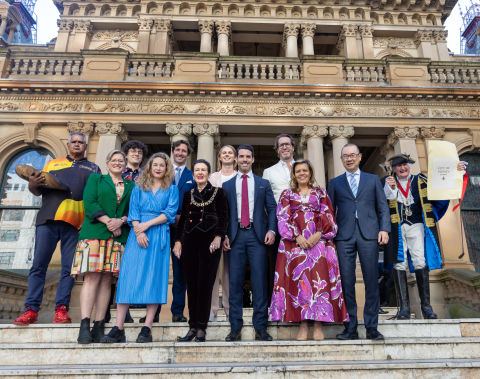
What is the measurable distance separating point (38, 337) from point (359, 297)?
7.78 metres

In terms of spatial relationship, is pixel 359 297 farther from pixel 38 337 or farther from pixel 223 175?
pixel 38 337

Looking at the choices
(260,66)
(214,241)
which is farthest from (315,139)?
(214,241)

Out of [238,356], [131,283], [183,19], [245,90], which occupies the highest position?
[183,19]

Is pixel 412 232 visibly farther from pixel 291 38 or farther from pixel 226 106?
pixel 291 38

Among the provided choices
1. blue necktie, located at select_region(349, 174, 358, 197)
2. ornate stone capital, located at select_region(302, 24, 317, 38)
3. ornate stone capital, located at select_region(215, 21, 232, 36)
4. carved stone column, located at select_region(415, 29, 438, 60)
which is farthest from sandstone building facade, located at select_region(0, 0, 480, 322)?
blue necktie, located at select_region(349, 174, 358, 197)

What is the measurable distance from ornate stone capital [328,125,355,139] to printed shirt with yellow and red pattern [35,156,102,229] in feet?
28.1

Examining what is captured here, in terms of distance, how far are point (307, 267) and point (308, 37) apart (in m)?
13.6

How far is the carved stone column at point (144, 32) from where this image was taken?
1416 centimetres

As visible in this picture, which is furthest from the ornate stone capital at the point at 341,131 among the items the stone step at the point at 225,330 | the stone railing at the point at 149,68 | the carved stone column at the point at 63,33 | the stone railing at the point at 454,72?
the carved stone column at the point at 63,33

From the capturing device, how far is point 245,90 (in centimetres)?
1134

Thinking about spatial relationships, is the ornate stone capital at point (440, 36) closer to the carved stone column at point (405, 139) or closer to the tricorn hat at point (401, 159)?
the carved stone column at point (405, 139)

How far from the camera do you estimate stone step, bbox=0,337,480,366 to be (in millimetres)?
3336

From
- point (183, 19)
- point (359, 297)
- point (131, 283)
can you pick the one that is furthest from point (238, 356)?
point (183, 19)

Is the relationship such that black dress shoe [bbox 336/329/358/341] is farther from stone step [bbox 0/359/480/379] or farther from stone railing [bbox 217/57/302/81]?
stone railing [bbox 217/57/302/81]
